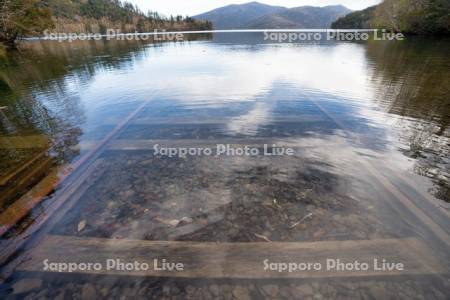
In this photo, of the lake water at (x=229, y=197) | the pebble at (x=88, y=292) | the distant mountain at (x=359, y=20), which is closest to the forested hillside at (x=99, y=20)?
the lake water at (x=229, y=197)

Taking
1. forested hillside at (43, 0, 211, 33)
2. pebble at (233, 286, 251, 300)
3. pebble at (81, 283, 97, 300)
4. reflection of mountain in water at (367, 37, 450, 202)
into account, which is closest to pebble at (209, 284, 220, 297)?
pebble at (233, 286, 251, 300)

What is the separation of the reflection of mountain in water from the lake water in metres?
0.07

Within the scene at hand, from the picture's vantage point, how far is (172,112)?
10.7 metres

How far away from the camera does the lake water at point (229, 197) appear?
335cm

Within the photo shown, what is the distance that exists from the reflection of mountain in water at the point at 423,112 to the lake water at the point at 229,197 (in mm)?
70

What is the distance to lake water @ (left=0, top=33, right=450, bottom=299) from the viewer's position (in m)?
3.35

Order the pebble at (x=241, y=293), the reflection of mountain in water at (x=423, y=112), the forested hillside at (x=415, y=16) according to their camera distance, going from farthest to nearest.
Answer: the forested hillside at (x=415, y=16) → the reflection of mountain in water at (x=423, y=112) → the pebble at (x=241, y=293)

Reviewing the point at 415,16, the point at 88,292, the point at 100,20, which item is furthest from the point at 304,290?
the point at 100,20

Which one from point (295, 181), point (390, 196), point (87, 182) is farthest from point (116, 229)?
point (390, 196)

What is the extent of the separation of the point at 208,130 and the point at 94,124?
4748 mm

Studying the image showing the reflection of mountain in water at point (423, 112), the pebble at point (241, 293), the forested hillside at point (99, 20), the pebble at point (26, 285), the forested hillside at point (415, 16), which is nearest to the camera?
the pebble at point (241, 293)

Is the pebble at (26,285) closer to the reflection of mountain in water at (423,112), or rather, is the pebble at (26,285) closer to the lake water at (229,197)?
the lake water at (229,197)

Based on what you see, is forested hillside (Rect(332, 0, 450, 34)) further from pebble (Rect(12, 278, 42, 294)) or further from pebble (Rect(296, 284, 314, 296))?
pebble (Rect(12, 278, 42, 294))

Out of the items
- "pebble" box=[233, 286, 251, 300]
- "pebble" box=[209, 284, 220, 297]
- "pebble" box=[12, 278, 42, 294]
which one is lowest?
"pebble" box=[233, 286, 251, 300]
